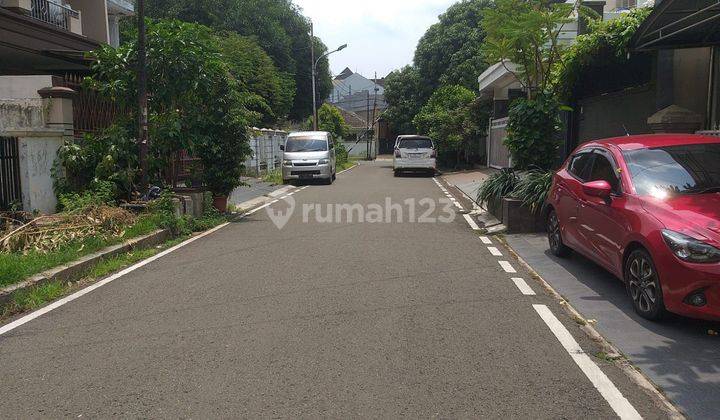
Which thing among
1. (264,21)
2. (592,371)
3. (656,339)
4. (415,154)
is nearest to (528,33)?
(656,339)

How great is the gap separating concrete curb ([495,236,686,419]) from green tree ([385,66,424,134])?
37.9 m

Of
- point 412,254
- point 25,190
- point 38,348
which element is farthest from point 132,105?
point 38,348

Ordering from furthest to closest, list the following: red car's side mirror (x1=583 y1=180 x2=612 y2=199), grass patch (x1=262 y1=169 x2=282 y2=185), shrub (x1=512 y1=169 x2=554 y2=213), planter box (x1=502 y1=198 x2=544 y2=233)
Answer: grass patch (x1=262 y1=169 x2=282 y2=185) < planter box (x1=502 y1=198 x2=544 y2=233) < shrub (x1=512 y1=169 x2=554 y2=213) < red car's side mirror (x1=583 y1=180 x2=612 y2=199)

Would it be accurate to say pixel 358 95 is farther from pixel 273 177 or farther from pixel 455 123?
pixel 273 177

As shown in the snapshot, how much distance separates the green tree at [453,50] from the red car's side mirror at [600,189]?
30.8 metres

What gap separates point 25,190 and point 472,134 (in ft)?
73.9

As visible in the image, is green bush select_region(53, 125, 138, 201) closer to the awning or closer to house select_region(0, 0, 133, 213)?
house select_region(0, 0, 133, 213)

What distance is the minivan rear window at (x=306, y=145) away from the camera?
2421cm

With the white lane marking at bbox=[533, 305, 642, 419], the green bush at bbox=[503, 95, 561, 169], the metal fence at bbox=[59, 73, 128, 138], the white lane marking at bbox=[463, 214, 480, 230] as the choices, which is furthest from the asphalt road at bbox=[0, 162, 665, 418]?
the metal fence at bbox=[59, 73, 128, 138]

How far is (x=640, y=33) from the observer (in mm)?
10047

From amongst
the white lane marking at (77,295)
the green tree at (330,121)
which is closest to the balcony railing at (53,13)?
the white lane marking at (77,295)

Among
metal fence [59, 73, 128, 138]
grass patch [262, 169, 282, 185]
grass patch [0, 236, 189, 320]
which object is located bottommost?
grass patch [0, 236, 189, 320]

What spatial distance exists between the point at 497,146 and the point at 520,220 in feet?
53.5

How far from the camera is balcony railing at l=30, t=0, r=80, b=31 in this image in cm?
1916
